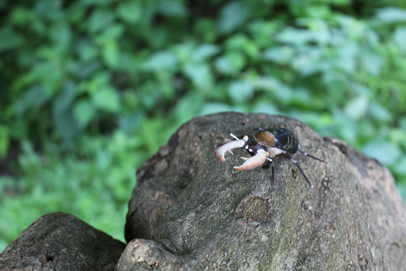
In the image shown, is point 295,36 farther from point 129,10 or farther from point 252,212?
point 252,212

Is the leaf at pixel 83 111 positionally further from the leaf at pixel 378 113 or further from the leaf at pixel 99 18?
the leaf at pixel 378 113

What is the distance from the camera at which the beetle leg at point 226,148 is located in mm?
1600

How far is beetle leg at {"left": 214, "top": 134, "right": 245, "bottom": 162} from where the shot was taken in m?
1.60

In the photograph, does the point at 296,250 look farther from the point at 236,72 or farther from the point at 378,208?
the point at 236,72

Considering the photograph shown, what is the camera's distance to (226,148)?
1.60 meters

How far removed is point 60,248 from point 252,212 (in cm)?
83

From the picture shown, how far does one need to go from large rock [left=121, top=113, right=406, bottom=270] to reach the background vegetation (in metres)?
1.93

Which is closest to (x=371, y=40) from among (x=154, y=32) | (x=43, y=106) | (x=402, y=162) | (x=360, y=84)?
(x=360, y=84)

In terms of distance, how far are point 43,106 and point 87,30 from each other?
4.27 feet

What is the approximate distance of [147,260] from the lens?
1232 millimetres

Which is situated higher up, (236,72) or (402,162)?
(236,72)

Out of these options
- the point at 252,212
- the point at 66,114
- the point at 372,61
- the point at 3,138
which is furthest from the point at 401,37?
the point at 3,138

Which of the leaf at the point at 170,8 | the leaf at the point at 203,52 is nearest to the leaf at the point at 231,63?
the leaf at the point at 203,52

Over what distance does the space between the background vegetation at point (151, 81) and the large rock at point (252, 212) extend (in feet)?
6.34
